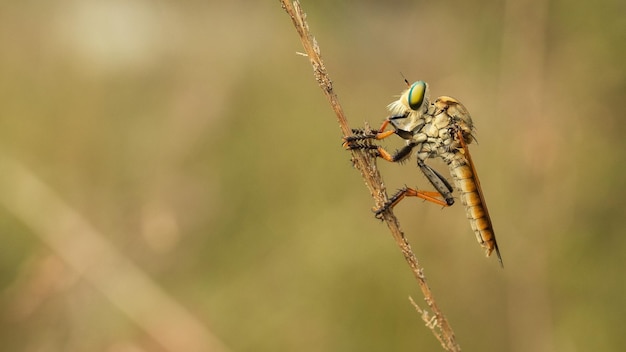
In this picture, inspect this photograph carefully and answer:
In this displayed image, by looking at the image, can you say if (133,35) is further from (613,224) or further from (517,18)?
(613,224)

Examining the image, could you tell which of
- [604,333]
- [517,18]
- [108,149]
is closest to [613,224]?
[604,333]

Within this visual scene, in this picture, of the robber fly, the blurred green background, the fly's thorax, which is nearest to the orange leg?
the robber fly

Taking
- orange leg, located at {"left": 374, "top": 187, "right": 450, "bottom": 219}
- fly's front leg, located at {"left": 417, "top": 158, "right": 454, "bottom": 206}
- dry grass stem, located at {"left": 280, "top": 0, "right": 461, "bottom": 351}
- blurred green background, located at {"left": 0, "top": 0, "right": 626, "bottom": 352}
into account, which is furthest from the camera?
blurred green background, located at {"left": 0, "top": 0, "right": 626, "bottom": 352}

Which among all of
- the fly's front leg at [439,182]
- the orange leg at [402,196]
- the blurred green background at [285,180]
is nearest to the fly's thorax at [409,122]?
the fly's front leg at [439,182]

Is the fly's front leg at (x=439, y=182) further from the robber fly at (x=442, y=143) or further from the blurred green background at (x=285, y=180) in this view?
the blurred green background at (x=285, y=180)

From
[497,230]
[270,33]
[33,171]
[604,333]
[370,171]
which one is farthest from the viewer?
[270,33]

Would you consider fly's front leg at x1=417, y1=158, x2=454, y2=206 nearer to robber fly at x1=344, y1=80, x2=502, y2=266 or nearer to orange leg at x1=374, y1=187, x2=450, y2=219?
robber fly at x1=344, y1=80, x2=502, y2=266
